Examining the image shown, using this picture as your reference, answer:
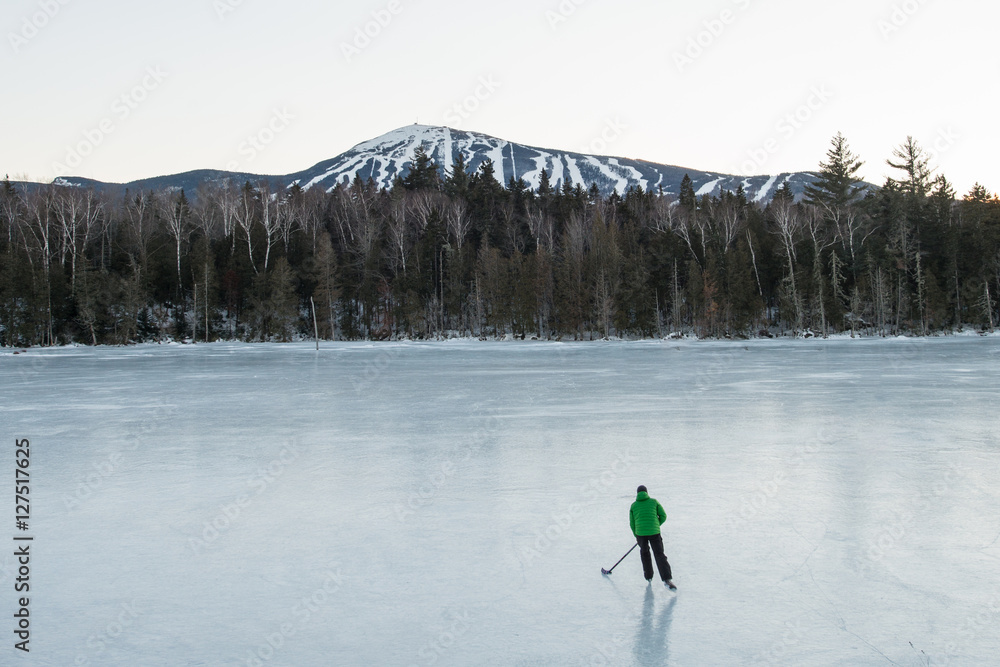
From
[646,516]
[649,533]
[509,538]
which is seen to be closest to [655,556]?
[649,533]

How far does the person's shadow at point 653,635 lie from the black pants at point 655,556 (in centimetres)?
27

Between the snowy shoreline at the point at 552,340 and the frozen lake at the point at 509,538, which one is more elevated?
the snowy shoreline at the point at 552,340

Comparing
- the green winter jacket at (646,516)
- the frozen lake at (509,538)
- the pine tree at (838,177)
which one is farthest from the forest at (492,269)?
the green winter jacket at (646,516)

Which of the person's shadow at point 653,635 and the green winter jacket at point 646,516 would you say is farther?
the green winter jacket at point 646,516

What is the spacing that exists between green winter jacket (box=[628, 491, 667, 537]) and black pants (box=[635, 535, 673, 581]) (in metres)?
0.05

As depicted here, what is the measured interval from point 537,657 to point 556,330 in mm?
67916

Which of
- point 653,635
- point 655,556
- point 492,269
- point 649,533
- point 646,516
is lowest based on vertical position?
point 653,635

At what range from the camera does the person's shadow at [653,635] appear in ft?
15.0

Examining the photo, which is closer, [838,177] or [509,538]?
[509,538]

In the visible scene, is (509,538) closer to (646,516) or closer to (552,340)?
(646,516)

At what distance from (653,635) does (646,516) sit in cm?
122

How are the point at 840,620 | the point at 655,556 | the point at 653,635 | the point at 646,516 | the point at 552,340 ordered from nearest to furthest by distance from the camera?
the point at 653,635, the point at 840,620, the point at 655,556, the point at 646,516, the point at 552,340

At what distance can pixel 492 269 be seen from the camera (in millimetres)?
71312

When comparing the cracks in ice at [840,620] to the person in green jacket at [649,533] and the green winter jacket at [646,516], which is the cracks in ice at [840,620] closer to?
the person in green jacket at [649,533]
